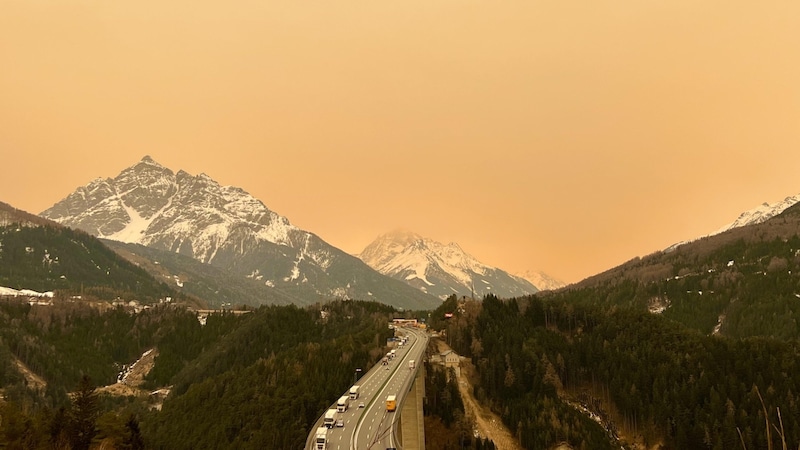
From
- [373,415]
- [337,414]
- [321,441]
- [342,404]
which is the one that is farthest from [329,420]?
[321,441]

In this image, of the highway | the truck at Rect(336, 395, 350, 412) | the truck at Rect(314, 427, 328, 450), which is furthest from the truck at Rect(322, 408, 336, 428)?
the truck at Rect(314, 427, 328, 450)

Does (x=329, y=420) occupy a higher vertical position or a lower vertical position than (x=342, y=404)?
lower

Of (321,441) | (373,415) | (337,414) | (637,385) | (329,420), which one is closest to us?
(321,441)

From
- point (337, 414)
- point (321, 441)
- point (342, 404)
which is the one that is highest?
point (342, 404)

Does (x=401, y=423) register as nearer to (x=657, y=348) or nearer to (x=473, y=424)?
(x=473, y=424)

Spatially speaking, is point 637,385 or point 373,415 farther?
point 637,385

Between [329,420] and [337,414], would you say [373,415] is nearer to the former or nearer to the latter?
[337,414]

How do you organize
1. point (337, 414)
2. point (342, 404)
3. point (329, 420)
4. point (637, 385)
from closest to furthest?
point (329, 420), point (337, 414), point (342, 404), point (637, 385)

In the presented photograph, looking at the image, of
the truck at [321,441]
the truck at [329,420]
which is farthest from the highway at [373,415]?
the truck at [329,420]
